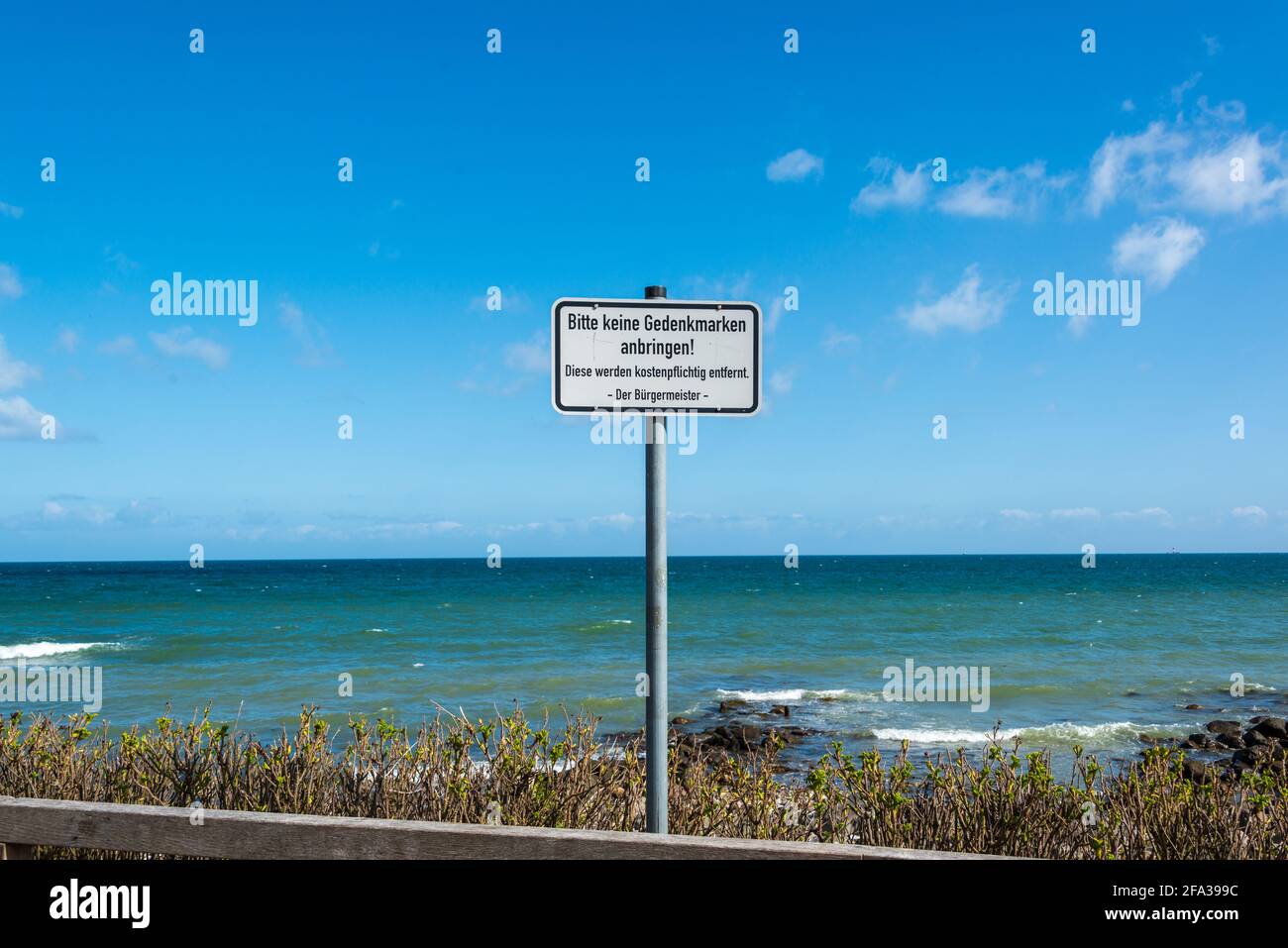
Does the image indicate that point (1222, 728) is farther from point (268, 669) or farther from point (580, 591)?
point (580, 591)

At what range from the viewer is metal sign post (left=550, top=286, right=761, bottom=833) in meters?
2.94

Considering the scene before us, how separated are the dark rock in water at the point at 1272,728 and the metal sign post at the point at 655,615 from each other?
1649 cm

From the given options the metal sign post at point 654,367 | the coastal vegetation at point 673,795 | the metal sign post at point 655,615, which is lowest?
the coastal vegetation at point 673,795

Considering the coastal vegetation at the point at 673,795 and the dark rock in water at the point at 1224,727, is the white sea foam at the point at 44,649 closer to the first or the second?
the coastal vegetation at the point at 673,795

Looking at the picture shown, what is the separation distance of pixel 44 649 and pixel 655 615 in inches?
1458

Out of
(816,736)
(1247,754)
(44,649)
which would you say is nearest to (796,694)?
(816,736)

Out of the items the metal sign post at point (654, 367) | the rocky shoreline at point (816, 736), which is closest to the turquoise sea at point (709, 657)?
the rocky shoreline at point (816, 736)

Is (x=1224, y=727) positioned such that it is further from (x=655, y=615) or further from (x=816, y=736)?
(x=655, y=615)

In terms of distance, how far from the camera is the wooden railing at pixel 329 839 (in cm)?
254

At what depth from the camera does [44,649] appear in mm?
32469
